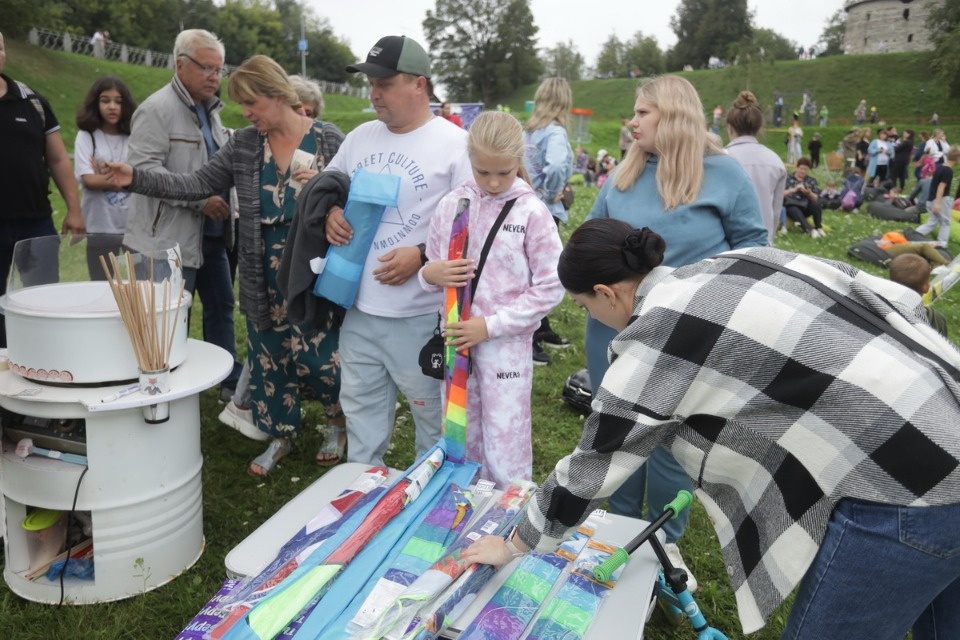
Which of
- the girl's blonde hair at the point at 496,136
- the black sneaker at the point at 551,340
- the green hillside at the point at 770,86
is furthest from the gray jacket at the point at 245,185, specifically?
the green hillside at the point at 770,86

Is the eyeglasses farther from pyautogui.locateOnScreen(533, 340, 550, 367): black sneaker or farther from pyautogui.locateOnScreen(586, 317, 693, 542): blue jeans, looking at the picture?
pyautogui.locateOnScreen(533, 340, 550, 367): black sneaker

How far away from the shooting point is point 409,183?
9.14 ft

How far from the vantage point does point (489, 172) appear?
98.8 inches

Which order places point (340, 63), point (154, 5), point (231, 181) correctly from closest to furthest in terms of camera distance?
point (231, 181) → point (154, 5) → point (340, 63)

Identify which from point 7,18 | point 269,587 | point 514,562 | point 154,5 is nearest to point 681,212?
point 514,562

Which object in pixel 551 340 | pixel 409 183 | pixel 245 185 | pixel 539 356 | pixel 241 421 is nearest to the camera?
pixel 409 183

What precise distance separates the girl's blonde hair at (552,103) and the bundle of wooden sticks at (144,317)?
3854mm

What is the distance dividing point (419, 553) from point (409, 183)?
1.45 metres

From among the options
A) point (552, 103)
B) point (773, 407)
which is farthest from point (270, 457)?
point (552, 103)

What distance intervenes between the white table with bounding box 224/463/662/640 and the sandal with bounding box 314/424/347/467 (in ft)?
4.72

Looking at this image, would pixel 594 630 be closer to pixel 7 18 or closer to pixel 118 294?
pixel 118 294

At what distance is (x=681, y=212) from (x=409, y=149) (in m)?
1.05

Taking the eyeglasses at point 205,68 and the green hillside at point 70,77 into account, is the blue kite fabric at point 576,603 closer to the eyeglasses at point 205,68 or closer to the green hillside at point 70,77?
the eyeglasses at point 205,68

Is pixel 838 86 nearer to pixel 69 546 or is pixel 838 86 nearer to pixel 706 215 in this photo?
pixel 706 215
